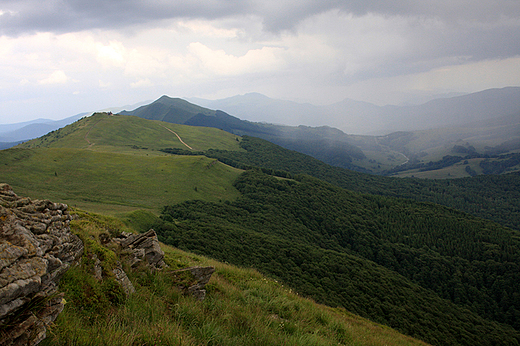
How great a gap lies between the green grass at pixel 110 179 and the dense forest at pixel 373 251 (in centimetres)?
743

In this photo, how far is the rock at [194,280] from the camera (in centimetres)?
814

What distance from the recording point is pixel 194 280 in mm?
8641

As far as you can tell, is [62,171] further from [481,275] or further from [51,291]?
[481,275]

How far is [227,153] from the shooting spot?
162 metres

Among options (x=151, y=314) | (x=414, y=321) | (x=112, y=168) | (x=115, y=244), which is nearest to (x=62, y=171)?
(x=112, y=168)

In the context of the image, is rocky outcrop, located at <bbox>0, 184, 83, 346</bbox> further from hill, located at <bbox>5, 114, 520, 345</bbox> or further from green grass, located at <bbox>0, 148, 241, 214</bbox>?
green grass, located at <bbox>0, 148, 241, 214</bbox>

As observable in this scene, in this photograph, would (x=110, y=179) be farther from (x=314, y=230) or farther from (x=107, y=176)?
(x=314, y=230)

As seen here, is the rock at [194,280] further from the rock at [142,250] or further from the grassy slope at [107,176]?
the grassy slope at [107,176]

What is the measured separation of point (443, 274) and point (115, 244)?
101 m

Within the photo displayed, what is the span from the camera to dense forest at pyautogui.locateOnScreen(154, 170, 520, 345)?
42.0 meters

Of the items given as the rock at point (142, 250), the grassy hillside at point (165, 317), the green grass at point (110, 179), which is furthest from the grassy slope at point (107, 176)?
the grassy hillside at point (165, 317)

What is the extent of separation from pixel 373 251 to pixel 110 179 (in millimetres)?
87410

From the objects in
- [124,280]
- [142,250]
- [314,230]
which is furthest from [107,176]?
[124,280]

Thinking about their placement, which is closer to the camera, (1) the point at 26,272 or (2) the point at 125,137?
(1) the point at 26,272
